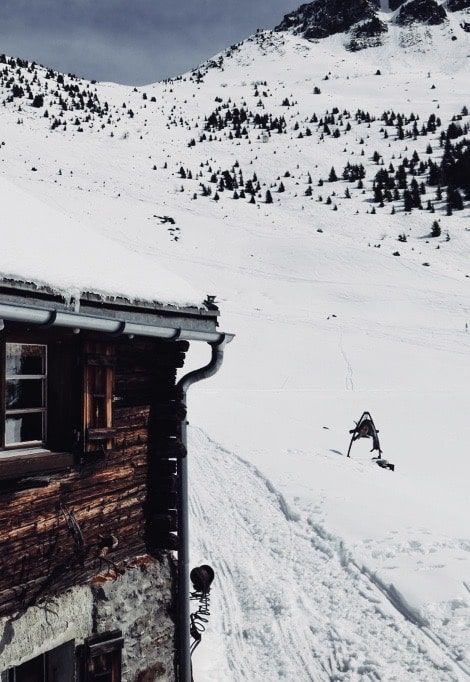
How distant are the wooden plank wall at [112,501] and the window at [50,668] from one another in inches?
24.7

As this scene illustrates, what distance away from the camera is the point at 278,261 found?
38562 millimetres

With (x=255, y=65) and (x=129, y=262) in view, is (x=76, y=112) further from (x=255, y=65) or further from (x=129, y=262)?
(x=129, y=262)

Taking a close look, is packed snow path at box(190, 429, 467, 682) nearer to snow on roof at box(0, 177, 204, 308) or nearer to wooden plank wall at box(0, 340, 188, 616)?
wooden plank wall at box(0, 340, 188, 616)

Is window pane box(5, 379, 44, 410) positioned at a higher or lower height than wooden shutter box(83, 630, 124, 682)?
higher

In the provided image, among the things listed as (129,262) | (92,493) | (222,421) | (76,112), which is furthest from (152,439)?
(76,112)

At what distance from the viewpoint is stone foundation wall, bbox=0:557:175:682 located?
4.67 meters

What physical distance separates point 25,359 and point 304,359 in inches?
860

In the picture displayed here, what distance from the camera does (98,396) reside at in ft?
16.4

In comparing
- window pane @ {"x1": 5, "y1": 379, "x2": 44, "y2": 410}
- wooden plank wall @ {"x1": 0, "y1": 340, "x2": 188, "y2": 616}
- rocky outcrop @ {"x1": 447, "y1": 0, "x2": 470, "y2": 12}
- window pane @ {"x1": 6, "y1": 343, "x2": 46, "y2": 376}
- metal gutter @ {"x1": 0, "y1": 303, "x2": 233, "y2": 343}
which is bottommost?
wooden plank wall @ {"x1": 0, "y1": 340, "x2": 188, "y2": 616}

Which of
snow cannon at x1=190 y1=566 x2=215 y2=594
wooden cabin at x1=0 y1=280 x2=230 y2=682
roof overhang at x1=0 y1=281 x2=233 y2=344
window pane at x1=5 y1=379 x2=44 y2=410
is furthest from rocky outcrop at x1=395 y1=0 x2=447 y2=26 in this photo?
window pane at x1=5 y1=379 x2=44 y2=410

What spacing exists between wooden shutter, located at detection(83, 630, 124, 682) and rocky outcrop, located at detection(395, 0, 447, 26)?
133505 millimetres

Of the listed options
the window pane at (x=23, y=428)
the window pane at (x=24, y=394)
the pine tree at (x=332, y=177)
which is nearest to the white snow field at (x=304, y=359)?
the window pane at (x=24, y=394)

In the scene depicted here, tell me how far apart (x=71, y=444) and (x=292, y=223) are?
134 ft

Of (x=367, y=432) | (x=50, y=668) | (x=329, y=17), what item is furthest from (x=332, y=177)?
(x=329, y=17)
